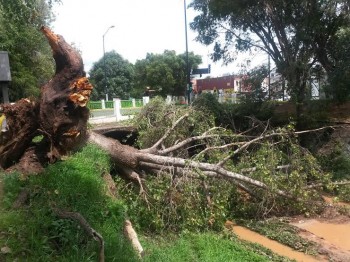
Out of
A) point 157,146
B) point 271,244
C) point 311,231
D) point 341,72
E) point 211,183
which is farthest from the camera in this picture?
point 341,72

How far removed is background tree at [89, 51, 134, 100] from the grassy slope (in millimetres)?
35830

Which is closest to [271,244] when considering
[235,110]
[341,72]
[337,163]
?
[337,163]

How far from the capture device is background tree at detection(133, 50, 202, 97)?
3622cm

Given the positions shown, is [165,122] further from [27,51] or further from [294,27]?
[27,51]

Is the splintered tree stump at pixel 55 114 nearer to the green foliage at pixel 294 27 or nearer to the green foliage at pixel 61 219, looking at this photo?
the green foliage at pixel 61 219

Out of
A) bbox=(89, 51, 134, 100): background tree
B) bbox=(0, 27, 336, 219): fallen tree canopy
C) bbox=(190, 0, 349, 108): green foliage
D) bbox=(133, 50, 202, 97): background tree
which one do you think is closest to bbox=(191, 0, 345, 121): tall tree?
bbox=(190, 0, 349, 108): green foliage

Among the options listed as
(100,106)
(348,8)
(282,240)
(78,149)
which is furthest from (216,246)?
(100,106)

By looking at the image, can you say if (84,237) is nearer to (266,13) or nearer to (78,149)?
(78,149)

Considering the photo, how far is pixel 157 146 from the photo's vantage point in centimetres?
781

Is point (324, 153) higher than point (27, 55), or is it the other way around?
point (27, 55)

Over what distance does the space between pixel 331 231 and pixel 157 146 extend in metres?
3.78

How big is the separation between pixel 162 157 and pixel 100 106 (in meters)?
18.2

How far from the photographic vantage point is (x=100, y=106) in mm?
24391

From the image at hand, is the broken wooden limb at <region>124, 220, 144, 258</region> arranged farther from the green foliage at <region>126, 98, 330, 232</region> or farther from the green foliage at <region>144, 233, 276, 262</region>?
the green foliage at <region>126, 98, 330, 232</region>
